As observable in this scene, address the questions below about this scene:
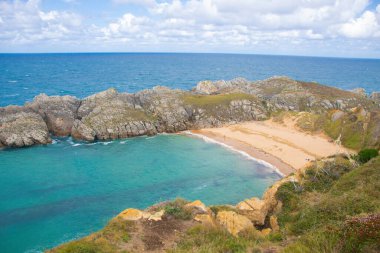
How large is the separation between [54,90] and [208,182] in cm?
9091

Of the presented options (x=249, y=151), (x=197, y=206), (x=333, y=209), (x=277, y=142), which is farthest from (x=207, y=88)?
(x=333, y=209)

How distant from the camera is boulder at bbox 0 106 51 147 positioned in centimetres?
4900

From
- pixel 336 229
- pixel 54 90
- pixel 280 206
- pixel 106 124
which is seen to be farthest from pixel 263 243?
pixel 54 90

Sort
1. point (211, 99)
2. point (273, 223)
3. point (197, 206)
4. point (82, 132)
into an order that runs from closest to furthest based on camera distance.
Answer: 1. point (273, 223)
2. point (197, 206)
3. point (82, 132)
4. point (211, 99)

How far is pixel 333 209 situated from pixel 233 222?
5.75 metres

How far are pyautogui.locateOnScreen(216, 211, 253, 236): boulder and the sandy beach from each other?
2248 cm

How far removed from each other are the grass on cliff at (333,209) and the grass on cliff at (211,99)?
40.7m

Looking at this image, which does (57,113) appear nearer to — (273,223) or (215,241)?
(273,223)

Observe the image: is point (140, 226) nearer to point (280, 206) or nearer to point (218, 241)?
point (218, 241)

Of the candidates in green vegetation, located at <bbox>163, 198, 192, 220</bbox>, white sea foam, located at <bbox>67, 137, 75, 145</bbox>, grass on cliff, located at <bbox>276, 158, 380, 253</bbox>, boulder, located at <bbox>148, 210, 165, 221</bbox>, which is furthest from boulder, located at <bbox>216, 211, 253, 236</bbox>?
white sea foam, located at <bbox>67, 137, 75, 145</bbox>

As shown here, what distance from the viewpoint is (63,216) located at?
28297mm

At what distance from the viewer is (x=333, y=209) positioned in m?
16.9

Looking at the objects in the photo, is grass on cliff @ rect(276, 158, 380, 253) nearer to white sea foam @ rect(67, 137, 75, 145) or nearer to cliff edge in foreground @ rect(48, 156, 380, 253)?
cliff edge in foreground @ rect(48, 156, 380, 253)

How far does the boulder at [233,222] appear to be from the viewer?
18062mm
